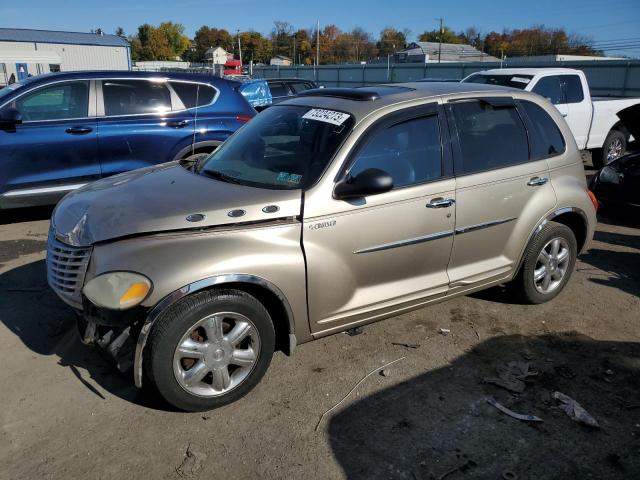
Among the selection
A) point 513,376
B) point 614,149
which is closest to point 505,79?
point 614,149

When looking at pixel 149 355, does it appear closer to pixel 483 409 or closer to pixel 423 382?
pixel 423 382

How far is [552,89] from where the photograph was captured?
387 inches

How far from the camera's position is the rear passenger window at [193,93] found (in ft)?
22.7

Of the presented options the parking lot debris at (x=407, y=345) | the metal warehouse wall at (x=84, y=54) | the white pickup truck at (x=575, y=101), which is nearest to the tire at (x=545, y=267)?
the parking lot debris at (x=407, y=345)

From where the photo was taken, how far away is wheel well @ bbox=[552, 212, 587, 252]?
448 centimetres

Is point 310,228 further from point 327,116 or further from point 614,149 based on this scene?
point 614,149

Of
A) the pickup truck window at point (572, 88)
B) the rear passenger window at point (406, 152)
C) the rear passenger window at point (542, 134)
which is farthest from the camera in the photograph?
the pickup truck window at point (572, 88)

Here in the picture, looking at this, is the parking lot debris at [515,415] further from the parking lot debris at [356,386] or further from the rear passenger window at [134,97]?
the rear passenger window at [134,97]

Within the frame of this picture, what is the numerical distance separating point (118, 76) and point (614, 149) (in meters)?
9.63

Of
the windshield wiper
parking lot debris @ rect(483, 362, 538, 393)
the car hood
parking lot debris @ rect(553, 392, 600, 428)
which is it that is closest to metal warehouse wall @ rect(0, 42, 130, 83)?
the windshield wiper

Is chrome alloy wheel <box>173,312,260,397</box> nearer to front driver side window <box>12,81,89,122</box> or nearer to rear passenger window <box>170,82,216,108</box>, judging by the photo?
front driver side window <box>12,81,89,122</box>

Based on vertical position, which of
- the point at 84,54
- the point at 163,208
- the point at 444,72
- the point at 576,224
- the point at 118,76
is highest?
the point at 84,54

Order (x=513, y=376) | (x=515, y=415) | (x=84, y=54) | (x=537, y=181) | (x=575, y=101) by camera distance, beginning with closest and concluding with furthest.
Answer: (x=515, y=415)
(x=513, y=376)
(x=537, y=181)
(x=575, y=101)
(x=84, y=54)

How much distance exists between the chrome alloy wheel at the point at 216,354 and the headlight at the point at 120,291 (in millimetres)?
329
